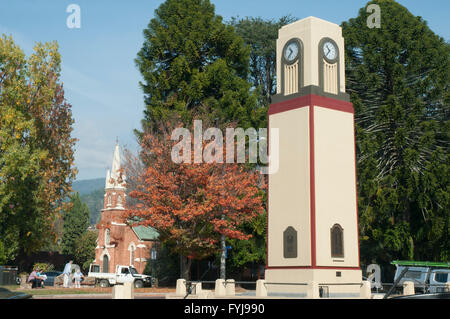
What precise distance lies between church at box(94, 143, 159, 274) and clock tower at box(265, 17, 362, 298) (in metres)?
28.6

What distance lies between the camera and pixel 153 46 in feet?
151

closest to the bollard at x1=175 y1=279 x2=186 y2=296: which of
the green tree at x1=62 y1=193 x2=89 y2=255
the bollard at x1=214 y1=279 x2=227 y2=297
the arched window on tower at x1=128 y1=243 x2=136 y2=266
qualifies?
the bollard at x1=214 y1=279 x2=227 y2=297

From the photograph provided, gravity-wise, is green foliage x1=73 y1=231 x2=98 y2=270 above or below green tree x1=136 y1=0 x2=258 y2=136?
below

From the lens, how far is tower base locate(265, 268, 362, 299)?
27.6m

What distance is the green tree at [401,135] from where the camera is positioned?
39312 millimetres

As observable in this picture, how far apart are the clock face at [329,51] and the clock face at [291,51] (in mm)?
1606

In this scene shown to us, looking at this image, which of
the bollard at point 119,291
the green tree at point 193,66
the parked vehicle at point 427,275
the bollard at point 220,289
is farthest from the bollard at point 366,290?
the green tree at point 193,66

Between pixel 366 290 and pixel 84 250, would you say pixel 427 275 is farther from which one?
pixel 84 250

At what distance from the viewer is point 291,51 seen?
30.8m

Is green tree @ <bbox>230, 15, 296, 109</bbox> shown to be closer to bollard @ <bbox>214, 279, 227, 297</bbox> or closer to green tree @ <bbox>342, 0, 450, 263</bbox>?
green tree @ <bbox>342, 0, 450, 263</bbox>

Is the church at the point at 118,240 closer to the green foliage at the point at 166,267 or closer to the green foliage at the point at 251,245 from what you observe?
the green foliage at the point at 166,267

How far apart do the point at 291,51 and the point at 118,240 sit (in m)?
42.2

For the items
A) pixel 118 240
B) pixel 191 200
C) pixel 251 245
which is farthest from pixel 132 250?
pixel 191 200
